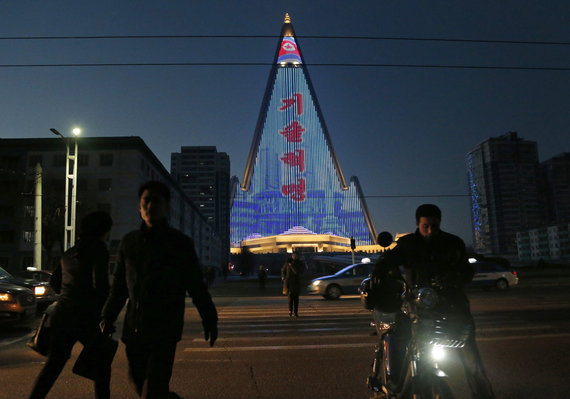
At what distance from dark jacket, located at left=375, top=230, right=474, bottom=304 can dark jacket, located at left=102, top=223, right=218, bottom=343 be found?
130cm

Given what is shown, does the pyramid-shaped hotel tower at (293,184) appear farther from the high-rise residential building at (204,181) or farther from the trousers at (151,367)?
the trousers at (151,367)

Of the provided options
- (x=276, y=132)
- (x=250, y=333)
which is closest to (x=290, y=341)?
(x=250, y=333)

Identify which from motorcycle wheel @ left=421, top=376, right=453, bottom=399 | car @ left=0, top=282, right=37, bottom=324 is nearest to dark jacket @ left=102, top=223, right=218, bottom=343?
motorcycle wheel @ left=421, top=376, right=453, bottom=399

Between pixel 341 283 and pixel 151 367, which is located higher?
pixel 151 367

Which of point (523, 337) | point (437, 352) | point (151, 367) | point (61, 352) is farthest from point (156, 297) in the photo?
point (523, 337)

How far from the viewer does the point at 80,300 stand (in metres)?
3.60

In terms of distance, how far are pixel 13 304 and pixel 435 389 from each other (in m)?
9.88

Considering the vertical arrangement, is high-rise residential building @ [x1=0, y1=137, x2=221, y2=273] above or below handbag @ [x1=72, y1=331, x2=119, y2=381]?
above

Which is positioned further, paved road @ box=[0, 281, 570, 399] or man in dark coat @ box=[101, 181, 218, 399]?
paved road @ box=[0, 281, 570, 399]

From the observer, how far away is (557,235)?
143625 mm

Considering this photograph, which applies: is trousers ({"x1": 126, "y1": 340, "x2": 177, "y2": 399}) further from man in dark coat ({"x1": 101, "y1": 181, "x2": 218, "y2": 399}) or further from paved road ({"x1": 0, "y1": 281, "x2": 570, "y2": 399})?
paved road ({"x1": 0, "y1": 281, "x2": 570, "y2": 399})

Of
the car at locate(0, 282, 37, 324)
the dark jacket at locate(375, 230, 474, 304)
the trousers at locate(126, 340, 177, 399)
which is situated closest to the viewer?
the trousers at locate(126, 340, 177, 399)

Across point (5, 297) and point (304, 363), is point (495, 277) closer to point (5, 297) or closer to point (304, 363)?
point (304, 363)

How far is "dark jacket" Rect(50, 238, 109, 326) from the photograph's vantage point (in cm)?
359
